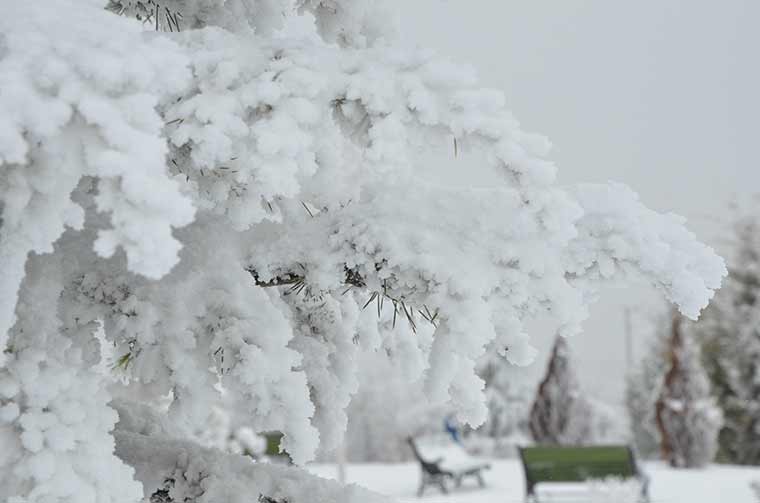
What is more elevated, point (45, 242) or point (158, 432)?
point (45, 242)

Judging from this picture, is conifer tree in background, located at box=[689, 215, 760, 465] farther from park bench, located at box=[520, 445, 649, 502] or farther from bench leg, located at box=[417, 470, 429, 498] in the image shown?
bench leg, located at box=[417, 470, 429, 498]

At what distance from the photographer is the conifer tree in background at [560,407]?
1080 centimetres

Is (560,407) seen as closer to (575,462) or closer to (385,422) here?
(575,462)

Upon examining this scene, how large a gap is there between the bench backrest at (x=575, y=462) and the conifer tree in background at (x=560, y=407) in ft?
7.57

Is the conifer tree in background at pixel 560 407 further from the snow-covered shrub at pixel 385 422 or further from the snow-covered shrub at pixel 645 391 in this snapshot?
the snow-covered shrub at pixel 385 422

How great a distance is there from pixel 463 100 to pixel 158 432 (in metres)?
0.74

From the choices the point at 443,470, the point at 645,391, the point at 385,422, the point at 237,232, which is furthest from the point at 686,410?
the point at 237,232

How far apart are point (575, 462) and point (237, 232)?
785 centimetres

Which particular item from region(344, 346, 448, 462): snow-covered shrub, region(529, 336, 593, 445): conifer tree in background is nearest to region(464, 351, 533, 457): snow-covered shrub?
region(344, 346, 448, 462): snow-covered shrub

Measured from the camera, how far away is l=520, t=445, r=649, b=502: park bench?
8.20 m

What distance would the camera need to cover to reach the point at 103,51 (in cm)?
75

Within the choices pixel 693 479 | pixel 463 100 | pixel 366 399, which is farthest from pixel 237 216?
pixel 366 399

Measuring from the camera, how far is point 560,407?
35.6 ft

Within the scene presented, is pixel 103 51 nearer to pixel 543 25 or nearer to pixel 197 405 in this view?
pixel 197 405
